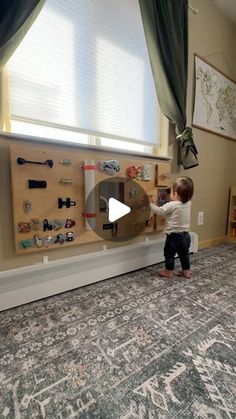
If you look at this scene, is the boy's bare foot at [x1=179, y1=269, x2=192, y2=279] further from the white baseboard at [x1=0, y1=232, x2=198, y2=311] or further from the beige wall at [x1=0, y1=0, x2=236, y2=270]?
the beige wall at [x1=0, y1=0, x2=236, y2=270]

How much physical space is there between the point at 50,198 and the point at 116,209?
0.47 m

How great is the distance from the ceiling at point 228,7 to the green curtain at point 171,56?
2.03ft

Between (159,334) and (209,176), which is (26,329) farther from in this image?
(209,176)

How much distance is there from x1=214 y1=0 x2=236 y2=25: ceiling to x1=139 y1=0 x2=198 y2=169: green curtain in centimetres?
62

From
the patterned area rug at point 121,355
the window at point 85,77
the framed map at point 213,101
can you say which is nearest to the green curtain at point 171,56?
the window at point 85,77

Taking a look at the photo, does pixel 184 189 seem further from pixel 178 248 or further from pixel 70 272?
pixel 70 272

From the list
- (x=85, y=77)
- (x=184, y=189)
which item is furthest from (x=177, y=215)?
(x=85, y=77)

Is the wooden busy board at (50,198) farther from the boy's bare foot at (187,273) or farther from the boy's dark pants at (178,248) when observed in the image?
the boy's bare foot at (187,273)

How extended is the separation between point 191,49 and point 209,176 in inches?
44.6

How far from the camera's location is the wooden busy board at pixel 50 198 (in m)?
1.07

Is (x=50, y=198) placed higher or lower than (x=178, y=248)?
higher

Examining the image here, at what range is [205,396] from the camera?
24.4 inches

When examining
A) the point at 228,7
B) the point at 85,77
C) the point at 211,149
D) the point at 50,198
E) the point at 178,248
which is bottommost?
the point at 178,248

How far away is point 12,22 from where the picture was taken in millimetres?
914
